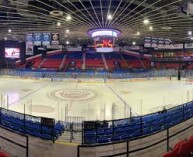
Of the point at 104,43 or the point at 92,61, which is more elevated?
the point at 104,43

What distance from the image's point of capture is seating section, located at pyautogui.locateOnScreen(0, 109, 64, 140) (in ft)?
26.5

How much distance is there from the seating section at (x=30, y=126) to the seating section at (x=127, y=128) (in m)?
1.17

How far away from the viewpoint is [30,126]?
28.7 ft

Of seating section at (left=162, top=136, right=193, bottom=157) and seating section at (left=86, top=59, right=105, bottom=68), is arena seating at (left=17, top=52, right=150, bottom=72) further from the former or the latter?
seating section at (left=162, top=136, right=193, bottom=157)

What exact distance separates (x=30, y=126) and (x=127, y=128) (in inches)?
131

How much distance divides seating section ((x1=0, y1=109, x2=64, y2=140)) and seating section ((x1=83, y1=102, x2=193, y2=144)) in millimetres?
1168

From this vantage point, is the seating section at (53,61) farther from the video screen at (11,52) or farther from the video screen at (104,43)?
the video screen at (104,43)

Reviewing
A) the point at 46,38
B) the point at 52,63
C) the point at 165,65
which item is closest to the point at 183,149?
the point at 46,38

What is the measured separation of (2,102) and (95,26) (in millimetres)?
9180

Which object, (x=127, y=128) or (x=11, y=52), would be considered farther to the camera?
(x=11, y=52)

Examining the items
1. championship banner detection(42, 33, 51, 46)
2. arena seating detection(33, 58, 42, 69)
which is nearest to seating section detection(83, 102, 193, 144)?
championship banner detection(42, 33, 51, 46)

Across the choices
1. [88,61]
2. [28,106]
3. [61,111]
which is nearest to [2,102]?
[28,106]

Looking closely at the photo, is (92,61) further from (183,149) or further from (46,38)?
(183,149)

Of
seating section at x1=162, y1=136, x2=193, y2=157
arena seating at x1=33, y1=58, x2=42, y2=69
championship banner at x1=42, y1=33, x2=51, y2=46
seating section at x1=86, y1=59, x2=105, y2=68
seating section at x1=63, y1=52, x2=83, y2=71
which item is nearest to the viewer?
seating section at x1=162, y1=136, x2=193, y2=157
